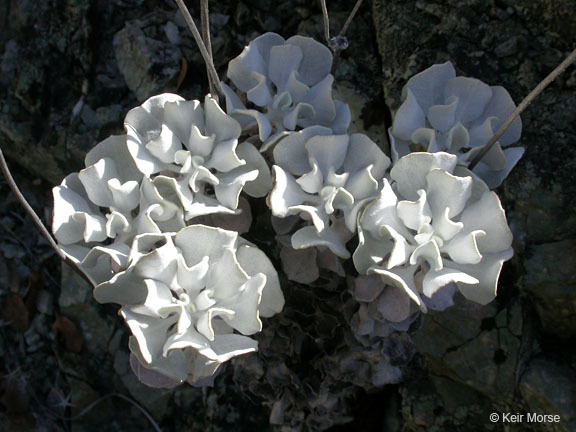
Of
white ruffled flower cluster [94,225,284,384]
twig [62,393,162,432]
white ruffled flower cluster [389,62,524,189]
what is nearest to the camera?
white ruffled flower cluster [94,225,284,384]

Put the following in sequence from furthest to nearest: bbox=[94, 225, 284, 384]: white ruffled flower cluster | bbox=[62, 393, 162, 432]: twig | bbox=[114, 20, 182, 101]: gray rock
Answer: bbox=[62, 393, 162, 432]: twig, bbox=[114, 20, 182, 101]: gray rock, bbox=[94, 225, 284, 384]: white ruffled flower cluster

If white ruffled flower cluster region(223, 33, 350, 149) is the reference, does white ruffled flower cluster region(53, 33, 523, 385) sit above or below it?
below

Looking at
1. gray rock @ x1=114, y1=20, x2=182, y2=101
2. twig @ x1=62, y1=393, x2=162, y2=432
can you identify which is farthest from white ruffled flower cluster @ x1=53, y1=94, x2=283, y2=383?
twig @ x1=62, y1=393, x2=162, y2=432

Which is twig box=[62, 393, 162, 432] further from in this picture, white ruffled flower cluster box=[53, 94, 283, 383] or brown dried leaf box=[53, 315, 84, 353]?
white ruffled flower cluster box=[53, 94, 283, 383]

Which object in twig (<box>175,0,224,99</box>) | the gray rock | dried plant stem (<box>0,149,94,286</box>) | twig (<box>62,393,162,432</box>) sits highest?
twig (<box>175,0,224,99</box>)

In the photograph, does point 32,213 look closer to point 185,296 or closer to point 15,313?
point 185,296

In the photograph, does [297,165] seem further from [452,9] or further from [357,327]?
[452,9]
